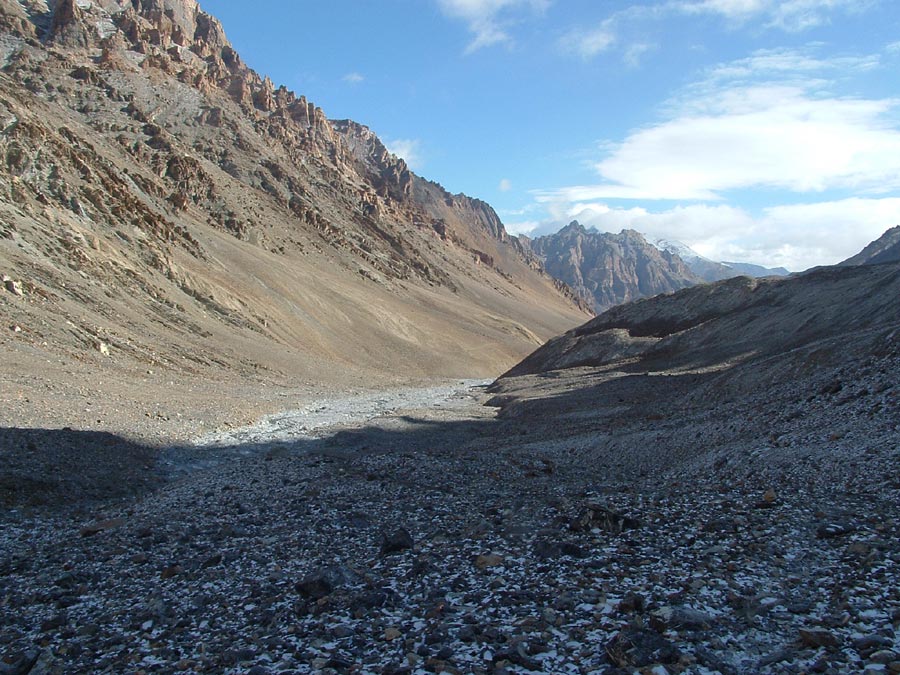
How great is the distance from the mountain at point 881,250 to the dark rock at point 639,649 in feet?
381

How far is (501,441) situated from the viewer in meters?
21.1

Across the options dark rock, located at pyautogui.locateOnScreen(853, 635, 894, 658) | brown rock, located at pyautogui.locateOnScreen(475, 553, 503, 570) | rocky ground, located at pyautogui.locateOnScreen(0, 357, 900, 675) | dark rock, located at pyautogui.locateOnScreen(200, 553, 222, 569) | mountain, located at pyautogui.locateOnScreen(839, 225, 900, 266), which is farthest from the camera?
mountain, located at pyautogui.locateOnScreen(839, 225, 900, 266)

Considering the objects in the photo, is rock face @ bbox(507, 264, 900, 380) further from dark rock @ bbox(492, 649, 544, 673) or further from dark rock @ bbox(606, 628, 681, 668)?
dark rock @ bbox(492, 649, 544, 673)

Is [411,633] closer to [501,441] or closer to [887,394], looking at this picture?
[887,394]

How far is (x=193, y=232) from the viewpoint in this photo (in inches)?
2734

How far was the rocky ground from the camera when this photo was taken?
543 centimetres

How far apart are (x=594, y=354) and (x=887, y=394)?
35.6 m

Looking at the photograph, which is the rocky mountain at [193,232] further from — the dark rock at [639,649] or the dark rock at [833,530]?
the dark rock at [833,530]

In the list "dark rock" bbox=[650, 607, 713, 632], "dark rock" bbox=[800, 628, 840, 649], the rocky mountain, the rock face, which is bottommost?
"dark rock" bbox=[650, 607, 713, 632]

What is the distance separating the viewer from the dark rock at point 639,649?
4996 mm

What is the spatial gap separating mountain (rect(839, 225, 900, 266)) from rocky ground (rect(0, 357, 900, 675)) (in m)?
107

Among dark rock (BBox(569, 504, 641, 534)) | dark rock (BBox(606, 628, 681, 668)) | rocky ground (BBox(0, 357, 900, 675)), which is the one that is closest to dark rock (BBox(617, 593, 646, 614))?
rocky ground (BBox(0, 357, 900, 675))

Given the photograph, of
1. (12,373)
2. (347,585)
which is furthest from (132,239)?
(347,585)

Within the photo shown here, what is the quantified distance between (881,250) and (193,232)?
114m
